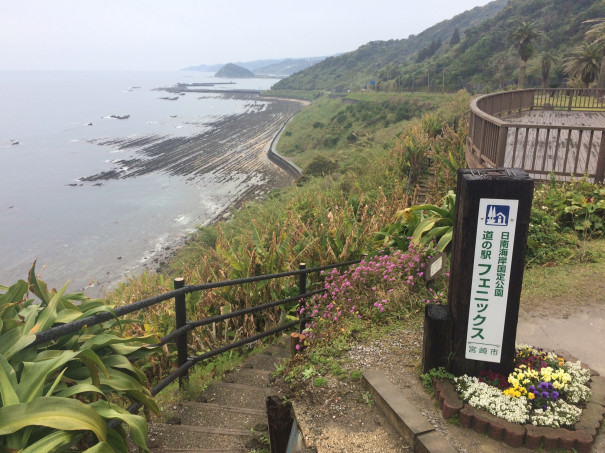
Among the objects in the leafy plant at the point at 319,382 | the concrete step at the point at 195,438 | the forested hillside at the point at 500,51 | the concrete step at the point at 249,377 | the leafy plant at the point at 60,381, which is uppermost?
the forested hillside at the point at 500,51

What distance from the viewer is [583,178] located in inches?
292

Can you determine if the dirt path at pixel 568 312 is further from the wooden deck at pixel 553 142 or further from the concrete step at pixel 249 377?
the wooden deck at pixel 553 142

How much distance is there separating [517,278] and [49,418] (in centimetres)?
289

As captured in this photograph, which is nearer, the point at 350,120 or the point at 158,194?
the point at 158,194

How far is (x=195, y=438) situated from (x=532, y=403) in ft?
7.47

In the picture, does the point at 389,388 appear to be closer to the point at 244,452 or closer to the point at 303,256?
the point at 244,452

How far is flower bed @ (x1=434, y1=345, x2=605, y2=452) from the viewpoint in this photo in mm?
2938

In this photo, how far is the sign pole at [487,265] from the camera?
3.14 metres

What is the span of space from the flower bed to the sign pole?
16cm

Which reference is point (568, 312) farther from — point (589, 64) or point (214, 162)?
point (214, 162)

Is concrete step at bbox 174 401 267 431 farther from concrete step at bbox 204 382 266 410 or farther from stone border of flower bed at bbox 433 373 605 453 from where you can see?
stone border of flower bed at bbox 433 373 605 453

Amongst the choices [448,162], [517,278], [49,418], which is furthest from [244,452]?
[448,162]

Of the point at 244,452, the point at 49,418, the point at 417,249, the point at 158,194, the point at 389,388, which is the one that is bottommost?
the point at 158,194

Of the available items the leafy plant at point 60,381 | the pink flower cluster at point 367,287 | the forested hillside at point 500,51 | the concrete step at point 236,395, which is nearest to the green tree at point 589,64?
the forested hillside at point 500,51
